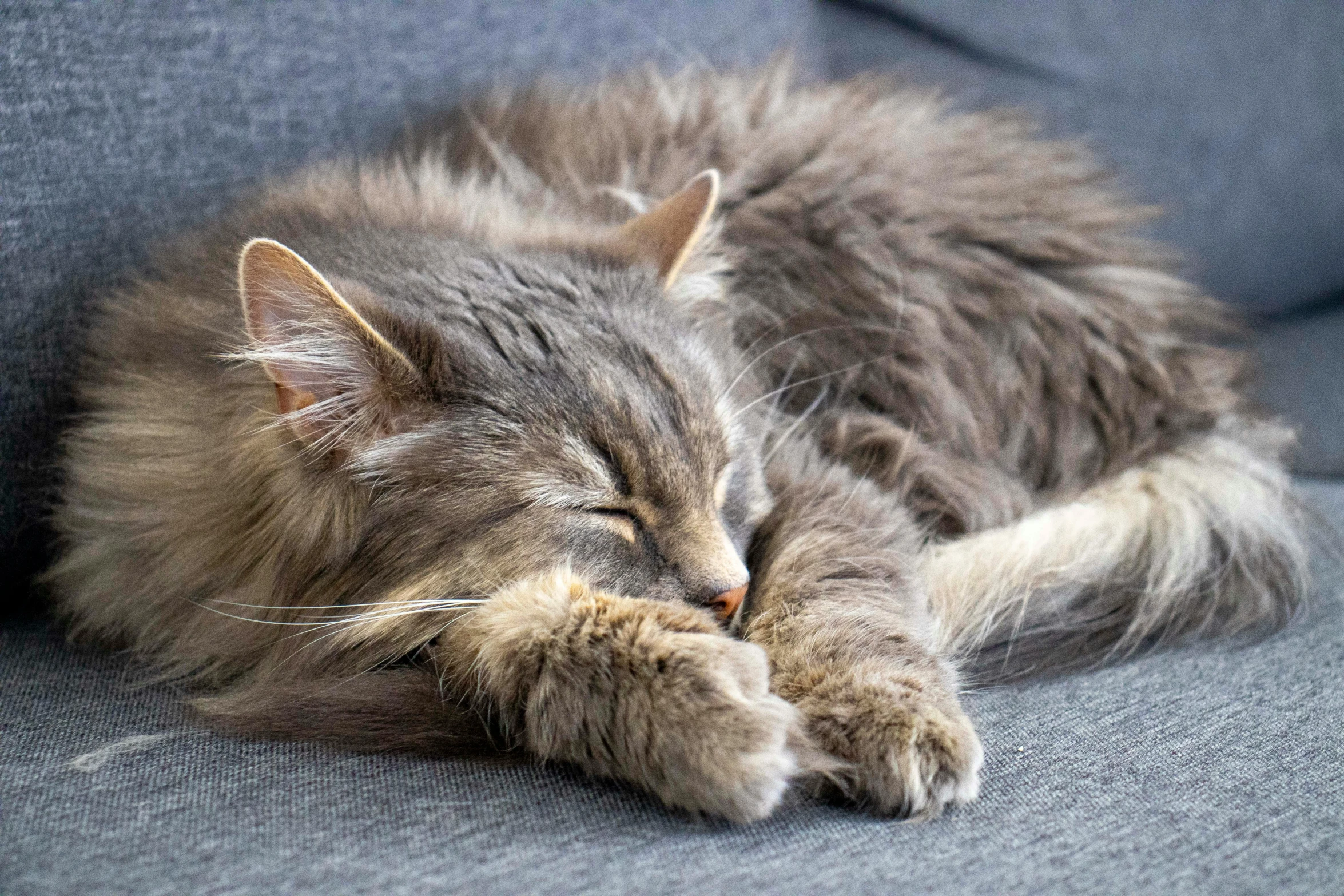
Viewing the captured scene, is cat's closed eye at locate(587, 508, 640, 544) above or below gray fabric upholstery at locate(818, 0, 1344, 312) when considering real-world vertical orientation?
below

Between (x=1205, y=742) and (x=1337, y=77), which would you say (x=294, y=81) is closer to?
(x=1205, y=742)

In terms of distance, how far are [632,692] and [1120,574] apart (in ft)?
2.57

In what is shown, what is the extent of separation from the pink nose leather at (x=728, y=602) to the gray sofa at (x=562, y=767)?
246 millimetres

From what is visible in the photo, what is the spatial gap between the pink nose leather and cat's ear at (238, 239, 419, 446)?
420 millimetres

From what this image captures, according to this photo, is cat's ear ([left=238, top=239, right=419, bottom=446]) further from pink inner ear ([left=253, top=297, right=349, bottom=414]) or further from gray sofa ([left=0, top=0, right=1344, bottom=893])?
gray sofa ([left=0, top=0, right=1344, bottom=893])

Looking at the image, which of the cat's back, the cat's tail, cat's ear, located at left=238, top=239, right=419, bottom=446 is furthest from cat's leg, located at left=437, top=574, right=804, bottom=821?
the cat's back

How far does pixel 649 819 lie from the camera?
1.05m

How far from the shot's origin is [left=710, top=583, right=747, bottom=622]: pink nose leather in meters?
1.24

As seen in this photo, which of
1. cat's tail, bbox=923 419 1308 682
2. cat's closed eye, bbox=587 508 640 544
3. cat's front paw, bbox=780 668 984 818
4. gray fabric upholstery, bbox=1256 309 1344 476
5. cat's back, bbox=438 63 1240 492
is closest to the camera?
cat's front paw, bbox=780 668 984 818

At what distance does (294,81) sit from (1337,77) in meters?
2.18

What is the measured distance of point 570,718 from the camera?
1.11 metres

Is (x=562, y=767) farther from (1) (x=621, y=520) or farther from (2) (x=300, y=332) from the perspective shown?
→ (2) (x=300, y=332)

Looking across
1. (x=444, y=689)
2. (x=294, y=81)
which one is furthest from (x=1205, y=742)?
(x=294, y=81)

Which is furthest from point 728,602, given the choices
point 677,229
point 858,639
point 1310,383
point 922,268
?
point 1310,383
